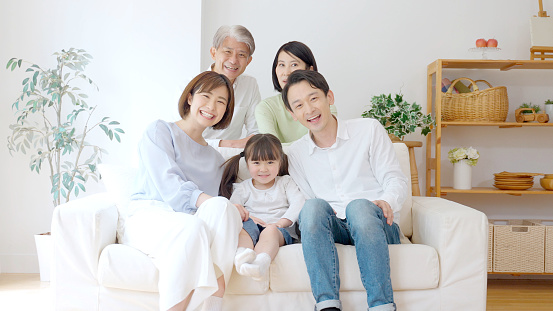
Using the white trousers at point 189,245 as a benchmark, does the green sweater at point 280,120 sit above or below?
above

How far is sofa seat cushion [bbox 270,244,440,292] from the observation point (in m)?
1.90

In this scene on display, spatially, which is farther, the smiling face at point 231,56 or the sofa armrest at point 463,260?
the smiling face at point 231,56

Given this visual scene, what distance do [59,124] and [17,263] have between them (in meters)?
0.93

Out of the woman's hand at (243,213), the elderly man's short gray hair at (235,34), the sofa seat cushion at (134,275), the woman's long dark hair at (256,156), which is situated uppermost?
the elderly man's short gray hair at (235,34)

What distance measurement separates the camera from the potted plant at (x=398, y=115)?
3189 millimetres

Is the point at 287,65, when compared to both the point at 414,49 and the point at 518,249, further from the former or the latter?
the point at 518,249

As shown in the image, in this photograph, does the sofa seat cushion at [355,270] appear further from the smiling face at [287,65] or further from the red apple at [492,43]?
the red apple at [492,43]

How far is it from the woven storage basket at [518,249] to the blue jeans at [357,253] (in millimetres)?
1480

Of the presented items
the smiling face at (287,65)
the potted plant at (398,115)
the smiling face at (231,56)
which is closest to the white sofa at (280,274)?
the smiling face at (287,65)

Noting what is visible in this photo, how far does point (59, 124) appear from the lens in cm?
312

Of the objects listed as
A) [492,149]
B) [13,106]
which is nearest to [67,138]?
[13,106]

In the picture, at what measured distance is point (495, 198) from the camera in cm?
355

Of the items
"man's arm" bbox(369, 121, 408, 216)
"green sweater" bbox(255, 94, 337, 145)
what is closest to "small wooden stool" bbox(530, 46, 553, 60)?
"green sweater" bbox(255, 94, 337, 145)

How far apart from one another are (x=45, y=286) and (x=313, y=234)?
1.85 meters
